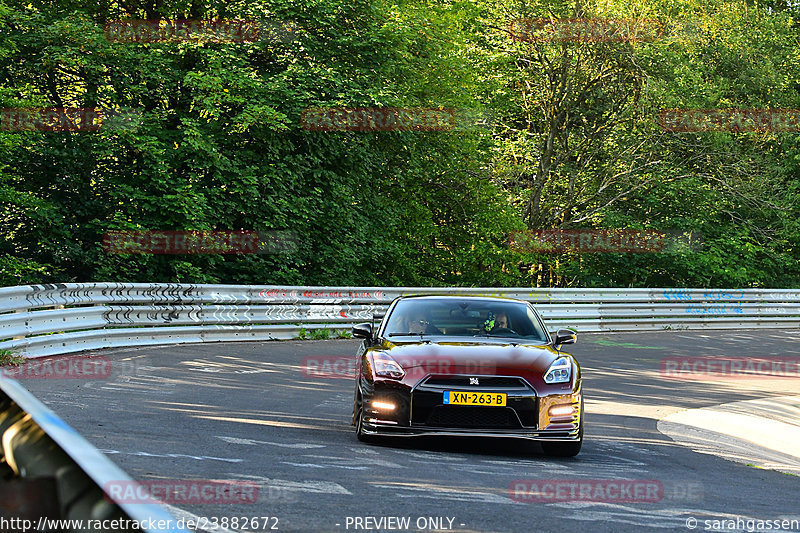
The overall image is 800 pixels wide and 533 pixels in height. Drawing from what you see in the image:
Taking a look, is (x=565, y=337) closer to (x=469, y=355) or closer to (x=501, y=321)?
(x=501, y=321)

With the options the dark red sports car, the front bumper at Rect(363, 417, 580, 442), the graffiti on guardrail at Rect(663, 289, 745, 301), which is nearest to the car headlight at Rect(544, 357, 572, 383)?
the dark red sports car

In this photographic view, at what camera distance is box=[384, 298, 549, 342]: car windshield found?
9.87m

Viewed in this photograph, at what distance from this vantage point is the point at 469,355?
8875 millimetres

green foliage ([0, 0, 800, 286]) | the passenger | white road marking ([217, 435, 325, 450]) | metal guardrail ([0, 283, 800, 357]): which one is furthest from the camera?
green foliage ([0, 0, 800, 286])

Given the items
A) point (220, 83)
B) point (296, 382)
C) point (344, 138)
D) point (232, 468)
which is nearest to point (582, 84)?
point (344, 138)

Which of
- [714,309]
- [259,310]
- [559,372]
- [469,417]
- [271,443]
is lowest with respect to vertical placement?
[714,309]

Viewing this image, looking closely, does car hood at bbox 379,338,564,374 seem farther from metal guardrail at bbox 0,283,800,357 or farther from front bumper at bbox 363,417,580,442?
metal guardrail at bbox 0,283,800,357

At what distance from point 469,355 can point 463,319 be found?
48.3 inches

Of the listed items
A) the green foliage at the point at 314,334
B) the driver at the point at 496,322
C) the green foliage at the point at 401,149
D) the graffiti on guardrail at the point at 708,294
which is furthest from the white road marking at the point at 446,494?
the graffiti on guardrail at the point at 708,294

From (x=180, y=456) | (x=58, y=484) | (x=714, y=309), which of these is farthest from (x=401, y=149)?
(x=58, y=484)

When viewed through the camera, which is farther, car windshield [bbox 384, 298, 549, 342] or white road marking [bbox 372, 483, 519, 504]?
car windshield [bbox 384, 298, 549, 342]

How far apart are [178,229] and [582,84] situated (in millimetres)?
18226

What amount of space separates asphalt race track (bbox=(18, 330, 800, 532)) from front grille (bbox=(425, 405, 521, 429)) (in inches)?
10.0

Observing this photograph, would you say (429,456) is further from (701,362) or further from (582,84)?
(582,84)
